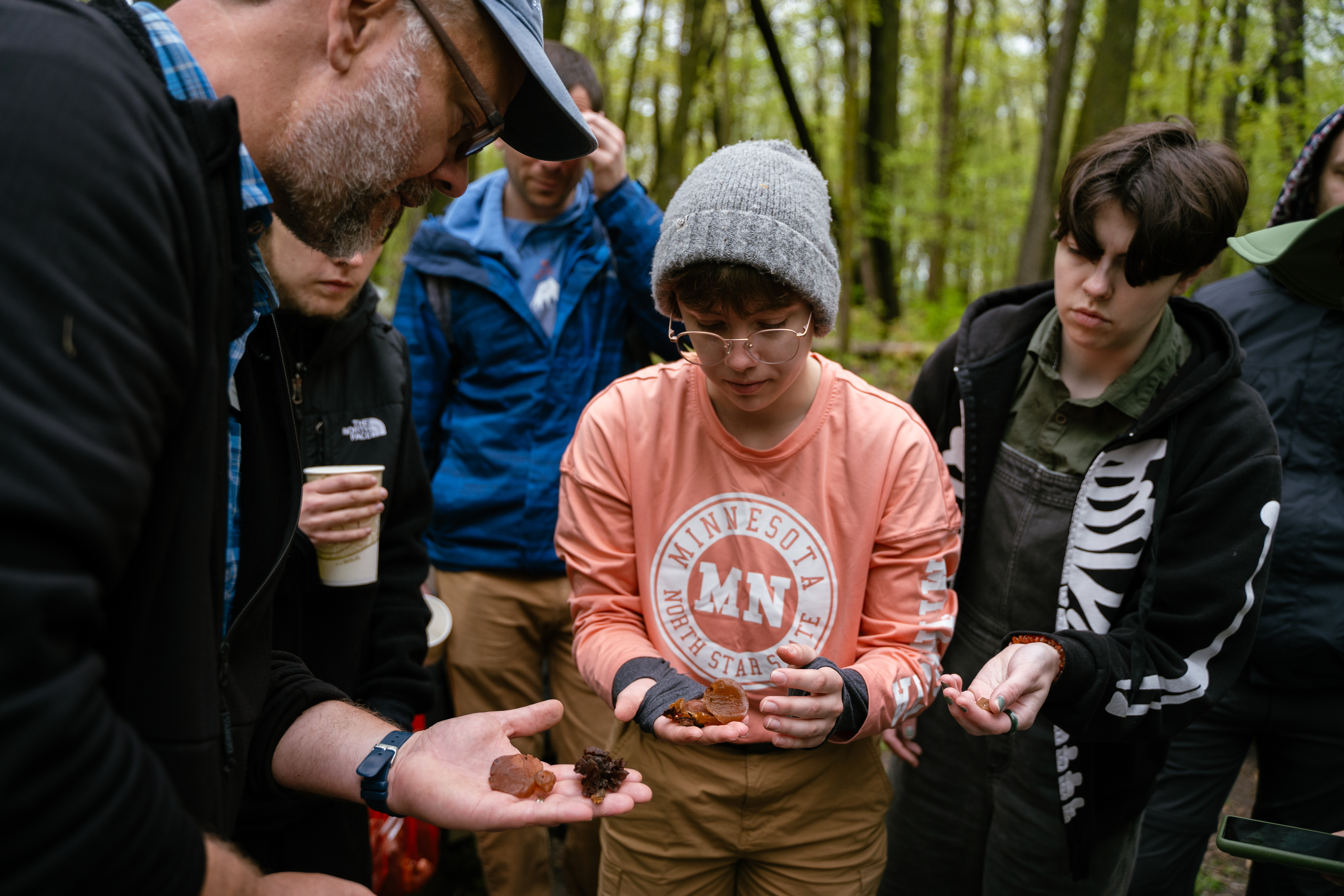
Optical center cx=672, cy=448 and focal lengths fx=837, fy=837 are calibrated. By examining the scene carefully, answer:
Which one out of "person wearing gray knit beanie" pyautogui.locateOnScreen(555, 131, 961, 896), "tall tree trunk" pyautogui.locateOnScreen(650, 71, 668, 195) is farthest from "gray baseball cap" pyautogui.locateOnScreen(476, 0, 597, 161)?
"tall tree trunk" pyautogui.locateOnScreen(650, 71, 668, 195)

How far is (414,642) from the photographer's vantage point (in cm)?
245

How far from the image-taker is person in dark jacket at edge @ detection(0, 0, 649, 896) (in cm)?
85

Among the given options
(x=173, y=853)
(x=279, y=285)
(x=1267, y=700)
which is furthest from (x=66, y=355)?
(x=1267, y=700)

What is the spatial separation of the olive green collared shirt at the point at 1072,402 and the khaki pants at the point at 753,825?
38.1 inches

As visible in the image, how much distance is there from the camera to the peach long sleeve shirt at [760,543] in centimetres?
201

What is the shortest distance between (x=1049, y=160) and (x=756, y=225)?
8.22 meters

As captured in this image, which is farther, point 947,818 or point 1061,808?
point 947,818

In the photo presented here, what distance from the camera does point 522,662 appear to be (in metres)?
3.35

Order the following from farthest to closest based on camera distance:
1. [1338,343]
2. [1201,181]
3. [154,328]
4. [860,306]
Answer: [860,306], [1338,343], [1201,181], [154,328]

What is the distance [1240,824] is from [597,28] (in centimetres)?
1800

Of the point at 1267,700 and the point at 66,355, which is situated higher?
the point at 66,355

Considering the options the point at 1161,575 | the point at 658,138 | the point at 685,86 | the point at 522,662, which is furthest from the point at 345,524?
the point at 658,138

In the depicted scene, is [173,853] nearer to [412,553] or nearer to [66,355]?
[66,355]

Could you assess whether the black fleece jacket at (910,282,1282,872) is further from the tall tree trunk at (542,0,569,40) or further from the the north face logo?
the tall tree trunk at (542,0,569,40)
